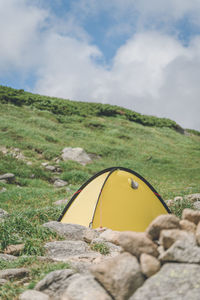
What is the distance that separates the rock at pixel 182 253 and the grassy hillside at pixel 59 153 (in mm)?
2039

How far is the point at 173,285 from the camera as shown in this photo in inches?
135

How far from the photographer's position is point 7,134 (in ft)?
81.4

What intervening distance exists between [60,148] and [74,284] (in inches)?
838

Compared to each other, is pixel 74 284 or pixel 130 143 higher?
pixel 130 143

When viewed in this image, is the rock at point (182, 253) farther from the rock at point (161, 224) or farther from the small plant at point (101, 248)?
the small plant at point (101, 248)

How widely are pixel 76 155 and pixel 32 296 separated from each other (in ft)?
65.4

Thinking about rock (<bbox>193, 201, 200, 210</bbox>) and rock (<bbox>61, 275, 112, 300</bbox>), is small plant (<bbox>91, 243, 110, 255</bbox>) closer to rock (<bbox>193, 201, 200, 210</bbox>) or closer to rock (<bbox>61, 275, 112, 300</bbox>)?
rock (<bbox>61, 275, 112, 300</bbox>)

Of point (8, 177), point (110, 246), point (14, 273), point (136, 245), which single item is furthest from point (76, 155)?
point (136, 245)

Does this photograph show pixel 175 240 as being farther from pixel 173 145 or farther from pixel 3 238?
pixel 173 145

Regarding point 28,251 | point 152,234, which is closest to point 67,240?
point 28,251

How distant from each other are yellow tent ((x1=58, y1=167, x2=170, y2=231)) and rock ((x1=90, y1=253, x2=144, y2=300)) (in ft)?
16.2

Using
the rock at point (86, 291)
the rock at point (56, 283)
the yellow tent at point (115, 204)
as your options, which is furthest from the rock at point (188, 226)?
the yellow tent at point (115, 204)

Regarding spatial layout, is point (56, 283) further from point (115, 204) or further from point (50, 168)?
point (50, 168)

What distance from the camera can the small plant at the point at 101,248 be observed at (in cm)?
670
